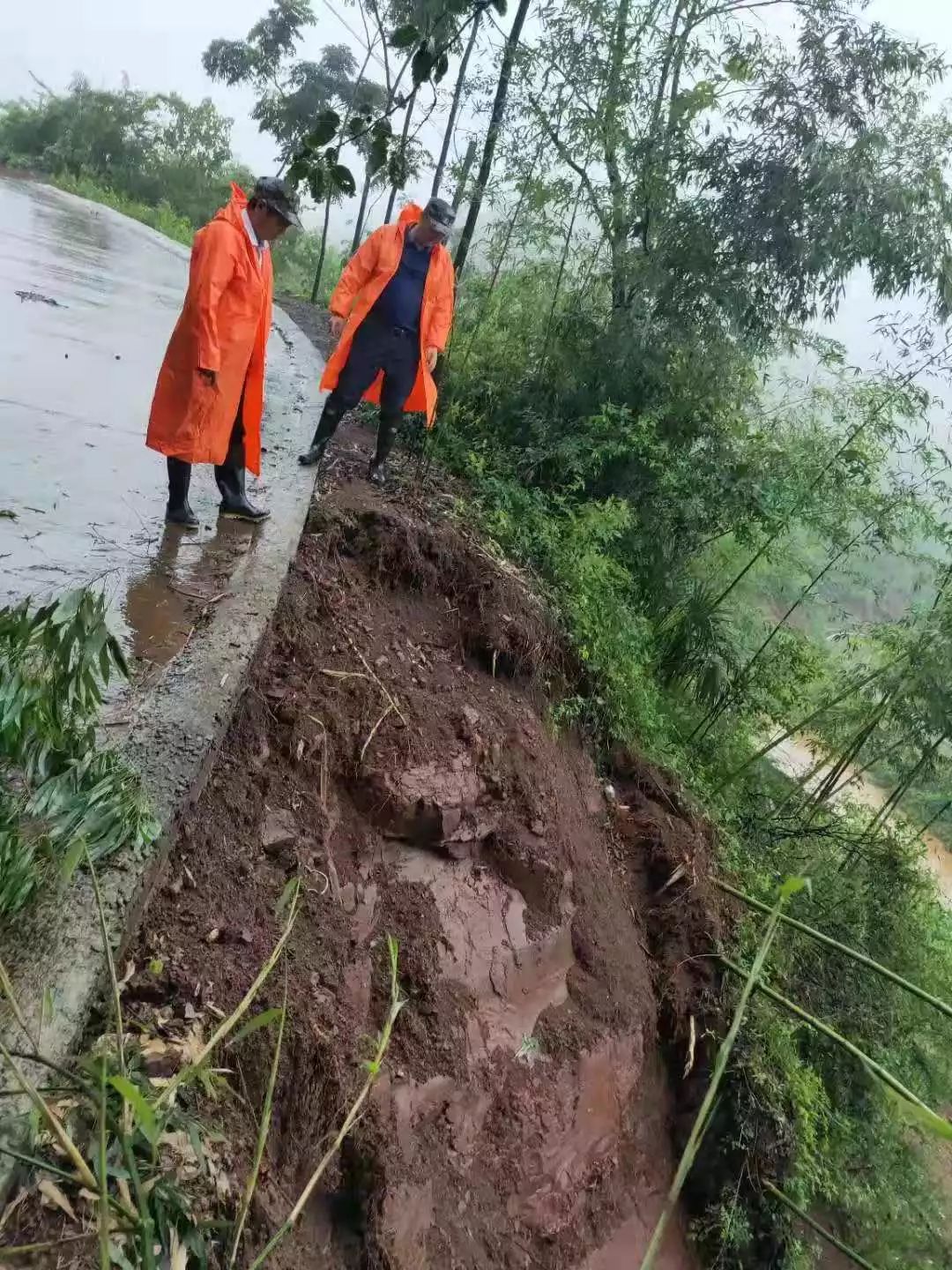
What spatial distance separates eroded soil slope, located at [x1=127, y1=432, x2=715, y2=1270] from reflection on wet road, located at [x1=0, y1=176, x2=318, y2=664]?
17.2 inches

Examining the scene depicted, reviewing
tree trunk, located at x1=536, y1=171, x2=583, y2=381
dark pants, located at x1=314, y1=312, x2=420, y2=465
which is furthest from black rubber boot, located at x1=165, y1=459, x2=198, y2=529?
tree trunk, located at x1=536, y1=171, x2=583, y2=381

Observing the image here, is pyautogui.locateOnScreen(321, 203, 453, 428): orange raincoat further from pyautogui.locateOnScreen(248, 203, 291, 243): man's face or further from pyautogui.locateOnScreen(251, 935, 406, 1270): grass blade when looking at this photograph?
pyautogui.locateOnScreen(251, 935, 406, 1270): grass blade

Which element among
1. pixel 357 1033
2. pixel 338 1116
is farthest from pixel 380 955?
pixel 338 1116

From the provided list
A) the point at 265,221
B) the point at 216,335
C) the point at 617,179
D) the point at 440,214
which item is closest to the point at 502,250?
the point at 617,179

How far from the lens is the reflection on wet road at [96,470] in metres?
3.24

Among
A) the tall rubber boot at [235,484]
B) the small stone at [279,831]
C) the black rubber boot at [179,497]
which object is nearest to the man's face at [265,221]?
the tall rubber boot at [235,484]

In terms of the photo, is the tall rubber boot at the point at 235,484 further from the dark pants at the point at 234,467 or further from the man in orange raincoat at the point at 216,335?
the man in orange raincoat at the point at 216,335

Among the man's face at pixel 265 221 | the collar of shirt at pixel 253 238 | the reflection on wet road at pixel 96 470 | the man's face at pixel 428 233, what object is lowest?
the reflection on wet road at pixel 96 470

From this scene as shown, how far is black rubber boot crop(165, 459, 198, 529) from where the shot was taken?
3896 millimetres

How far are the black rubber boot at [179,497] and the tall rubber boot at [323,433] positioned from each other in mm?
1214

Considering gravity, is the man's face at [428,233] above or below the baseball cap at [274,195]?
above

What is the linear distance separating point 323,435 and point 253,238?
1.50m

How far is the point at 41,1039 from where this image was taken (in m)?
1.66

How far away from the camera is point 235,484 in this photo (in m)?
4.22
